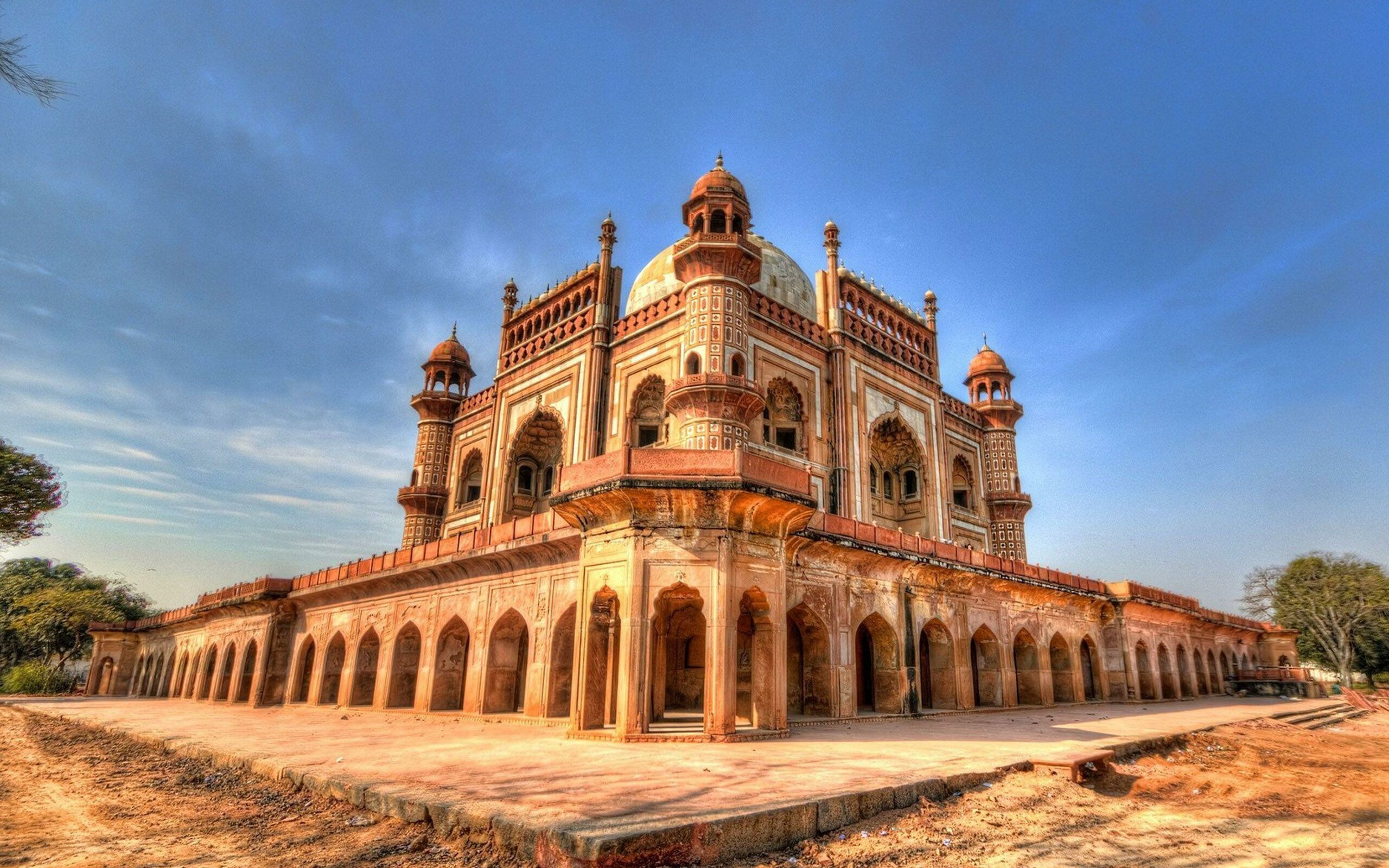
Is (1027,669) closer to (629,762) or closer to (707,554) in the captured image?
(707,554)

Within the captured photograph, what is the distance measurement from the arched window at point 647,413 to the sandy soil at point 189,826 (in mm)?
15208

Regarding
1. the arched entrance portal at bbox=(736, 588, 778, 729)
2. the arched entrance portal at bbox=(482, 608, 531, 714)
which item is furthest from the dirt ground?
the arched entrance portal at bbox=(482, 608, 531, 714)

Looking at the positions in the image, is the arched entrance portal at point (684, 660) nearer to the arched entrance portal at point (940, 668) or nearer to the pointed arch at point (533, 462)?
the arched entrance portal at point (940, 668)

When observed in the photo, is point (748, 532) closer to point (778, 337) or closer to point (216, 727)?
point (216, 727)

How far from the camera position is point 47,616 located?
40094 mm

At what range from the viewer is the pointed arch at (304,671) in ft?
78.3

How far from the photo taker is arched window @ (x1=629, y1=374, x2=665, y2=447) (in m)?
23.3

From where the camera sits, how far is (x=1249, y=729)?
1498 centimetres

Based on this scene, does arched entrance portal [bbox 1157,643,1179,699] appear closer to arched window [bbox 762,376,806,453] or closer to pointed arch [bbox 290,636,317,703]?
arched window [bbox 762,376,806,453]

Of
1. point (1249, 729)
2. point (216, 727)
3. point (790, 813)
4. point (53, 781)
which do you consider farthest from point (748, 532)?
point (1249, 729)

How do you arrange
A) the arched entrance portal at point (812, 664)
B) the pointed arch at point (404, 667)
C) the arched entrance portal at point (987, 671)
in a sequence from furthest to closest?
1. the pointed arch at point (404, 667)
2. the arched entrance portal at point (987, 671)
3. the arched entrance portal at point (812, 664)

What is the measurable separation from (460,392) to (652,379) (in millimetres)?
13253

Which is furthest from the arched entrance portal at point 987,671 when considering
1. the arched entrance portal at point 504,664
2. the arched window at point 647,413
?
the arched entrance portal at point 504,664

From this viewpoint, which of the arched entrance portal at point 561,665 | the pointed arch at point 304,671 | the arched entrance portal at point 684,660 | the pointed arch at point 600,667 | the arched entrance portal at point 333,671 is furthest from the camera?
the pointed arch at point 304,671
